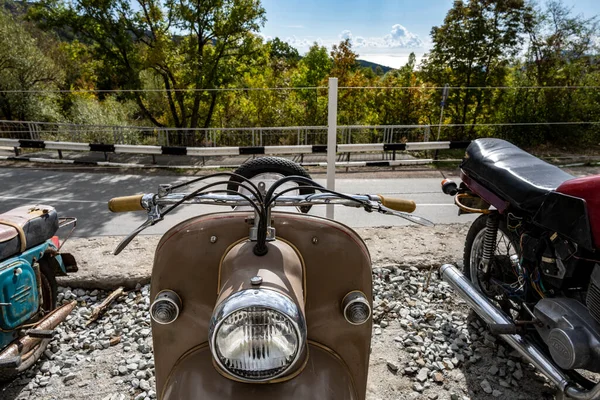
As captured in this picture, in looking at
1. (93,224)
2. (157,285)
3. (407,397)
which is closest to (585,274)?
(407,397)

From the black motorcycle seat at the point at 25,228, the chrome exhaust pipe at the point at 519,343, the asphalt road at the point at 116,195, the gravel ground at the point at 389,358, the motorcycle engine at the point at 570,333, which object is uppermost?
the black motorcycle seat at the point at 25,228

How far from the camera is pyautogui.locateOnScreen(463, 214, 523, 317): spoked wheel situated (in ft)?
8.93

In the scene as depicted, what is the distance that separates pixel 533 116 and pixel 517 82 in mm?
1123

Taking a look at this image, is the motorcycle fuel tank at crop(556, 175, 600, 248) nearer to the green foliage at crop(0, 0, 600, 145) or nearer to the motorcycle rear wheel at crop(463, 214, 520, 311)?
the motorcycle rear wheel at crop(463, 214, 520, 311)

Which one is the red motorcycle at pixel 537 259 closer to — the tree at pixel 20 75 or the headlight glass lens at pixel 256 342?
the headlight glass lens at pixel 256 342

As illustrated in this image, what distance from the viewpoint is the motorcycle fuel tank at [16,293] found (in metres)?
2.44

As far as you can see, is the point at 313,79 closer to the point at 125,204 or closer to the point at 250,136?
the point at 250,136

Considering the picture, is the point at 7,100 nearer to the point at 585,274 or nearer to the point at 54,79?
the point at 54,79

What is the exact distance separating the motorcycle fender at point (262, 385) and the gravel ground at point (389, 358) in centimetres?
127

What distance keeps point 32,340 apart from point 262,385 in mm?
2201

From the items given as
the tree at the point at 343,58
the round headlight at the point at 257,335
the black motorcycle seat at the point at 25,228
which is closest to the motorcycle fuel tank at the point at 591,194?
the round headlight at the point at 257,335

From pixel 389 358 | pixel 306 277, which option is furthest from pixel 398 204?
pixel 389 358

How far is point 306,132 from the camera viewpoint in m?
10.0

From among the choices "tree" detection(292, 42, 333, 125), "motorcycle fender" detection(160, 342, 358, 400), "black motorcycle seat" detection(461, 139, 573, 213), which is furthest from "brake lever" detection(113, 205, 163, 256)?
"tree" detection(292, 42, 333, 125)
